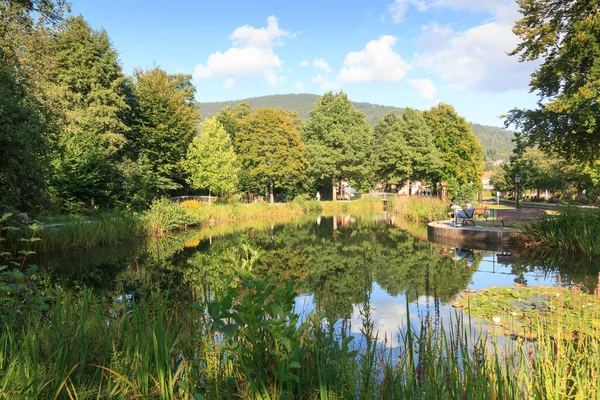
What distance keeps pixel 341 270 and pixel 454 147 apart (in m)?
43.3

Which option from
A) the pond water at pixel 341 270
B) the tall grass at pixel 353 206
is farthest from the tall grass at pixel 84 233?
the tall grass at pixel 353 206

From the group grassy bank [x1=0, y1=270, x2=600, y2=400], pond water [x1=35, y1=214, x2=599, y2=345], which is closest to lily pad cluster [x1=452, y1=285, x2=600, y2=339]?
pond water [x1=35, y1=214, x2=599, y2=345]

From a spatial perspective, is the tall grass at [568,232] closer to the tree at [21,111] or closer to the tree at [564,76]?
the tree at [564,76]

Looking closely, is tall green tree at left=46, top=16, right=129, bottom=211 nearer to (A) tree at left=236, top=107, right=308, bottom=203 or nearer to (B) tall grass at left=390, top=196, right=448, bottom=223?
(A) tree at left=236, top=107, right=308, bottom=203

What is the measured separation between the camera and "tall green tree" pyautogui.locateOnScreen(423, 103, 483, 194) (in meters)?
49.1

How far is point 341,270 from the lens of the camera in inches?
444

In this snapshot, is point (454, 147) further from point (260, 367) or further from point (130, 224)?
point (260, 367)

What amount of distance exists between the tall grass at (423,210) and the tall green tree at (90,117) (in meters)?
18.7

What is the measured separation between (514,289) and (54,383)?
304 inches

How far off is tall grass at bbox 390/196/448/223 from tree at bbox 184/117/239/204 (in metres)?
13.7

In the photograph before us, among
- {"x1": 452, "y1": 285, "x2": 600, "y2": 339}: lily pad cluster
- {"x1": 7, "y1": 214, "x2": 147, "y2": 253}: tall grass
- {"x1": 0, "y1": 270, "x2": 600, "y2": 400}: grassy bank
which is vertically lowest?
Answer: {"x1": 452, "y1": 285, "x2": 600, "y2": 339}: lily pad cluster

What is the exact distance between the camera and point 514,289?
775 cm

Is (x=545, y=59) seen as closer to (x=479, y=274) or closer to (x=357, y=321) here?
(x=479, y=274)

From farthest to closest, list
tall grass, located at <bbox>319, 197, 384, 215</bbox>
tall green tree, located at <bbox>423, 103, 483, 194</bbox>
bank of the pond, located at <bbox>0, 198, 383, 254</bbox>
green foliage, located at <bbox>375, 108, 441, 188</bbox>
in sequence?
tall green tree, located at <bbox>423, 103, 483, 194</bbox> < green foliage, located at <bbox>375, 108, 441, 188</bbox> < tall grass, located at <bbox>319, 197, 384, 215</bbox> < bank of the pond, located at <bbox>0, 198, 383, 254</bbox>
